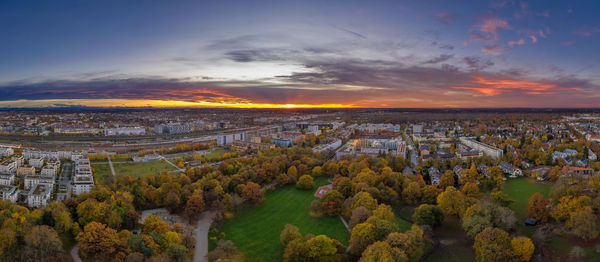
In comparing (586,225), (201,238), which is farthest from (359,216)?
(586,225)

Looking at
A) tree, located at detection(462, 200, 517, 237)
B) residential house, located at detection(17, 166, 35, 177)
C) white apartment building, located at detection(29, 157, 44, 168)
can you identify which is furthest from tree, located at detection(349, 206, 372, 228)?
white apartment building, located at detection(29, 157, 44, 168)

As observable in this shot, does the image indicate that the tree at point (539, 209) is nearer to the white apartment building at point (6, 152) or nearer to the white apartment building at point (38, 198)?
the white apartment building at point (38, 198)

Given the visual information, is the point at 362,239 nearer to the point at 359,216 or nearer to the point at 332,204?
the point at 359,216

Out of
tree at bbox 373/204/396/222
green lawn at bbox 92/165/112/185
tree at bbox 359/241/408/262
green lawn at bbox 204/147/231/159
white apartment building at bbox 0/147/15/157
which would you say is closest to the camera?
tree at bbox 359/241/408/262

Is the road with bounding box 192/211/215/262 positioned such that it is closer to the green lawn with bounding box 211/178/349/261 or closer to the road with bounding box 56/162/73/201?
the green lawn with bounding box 211/178/349/261

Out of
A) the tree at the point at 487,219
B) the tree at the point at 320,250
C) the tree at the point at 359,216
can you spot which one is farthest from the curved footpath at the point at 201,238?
the tree at the point at 487,219

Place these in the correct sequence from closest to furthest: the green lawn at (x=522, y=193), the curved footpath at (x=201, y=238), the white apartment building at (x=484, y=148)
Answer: the curved footpath at (x=201, y=238) < the green lawn at (x=522, y=193) < the white apartment building at (x=484, y=148)

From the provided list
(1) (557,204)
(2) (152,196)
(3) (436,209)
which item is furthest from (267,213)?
(1) (557,204)
